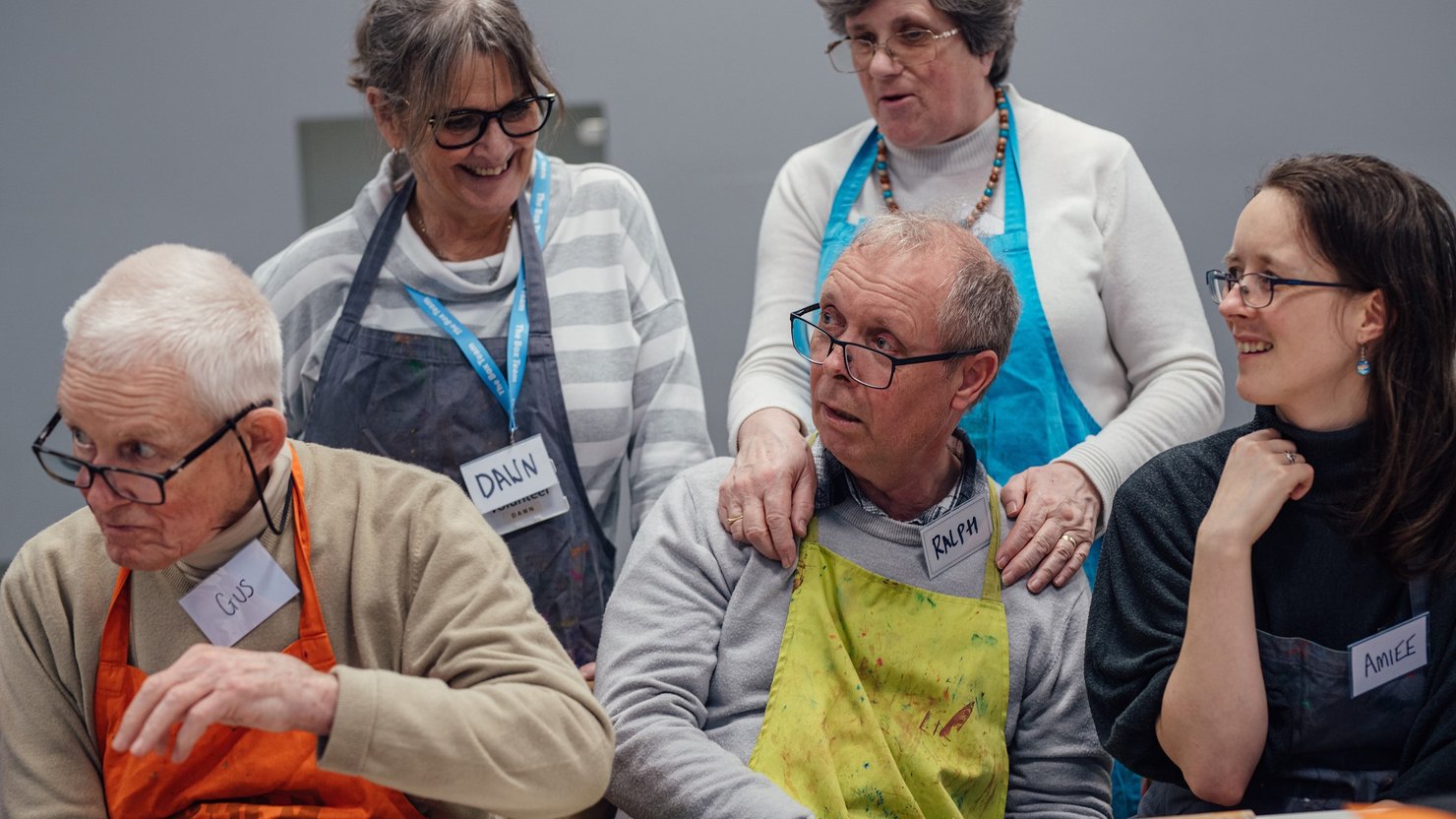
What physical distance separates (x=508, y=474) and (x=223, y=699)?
1.04 metres

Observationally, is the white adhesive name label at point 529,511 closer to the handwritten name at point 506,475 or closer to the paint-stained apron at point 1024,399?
the handwritten name at point 506,475

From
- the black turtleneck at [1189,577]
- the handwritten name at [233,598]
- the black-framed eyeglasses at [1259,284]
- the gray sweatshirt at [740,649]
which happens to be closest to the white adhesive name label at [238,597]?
the handwritten name at [233,598]

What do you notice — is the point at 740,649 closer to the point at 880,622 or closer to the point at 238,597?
the point at 880,622

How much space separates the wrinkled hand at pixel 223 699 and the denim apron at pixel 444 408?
95 cm

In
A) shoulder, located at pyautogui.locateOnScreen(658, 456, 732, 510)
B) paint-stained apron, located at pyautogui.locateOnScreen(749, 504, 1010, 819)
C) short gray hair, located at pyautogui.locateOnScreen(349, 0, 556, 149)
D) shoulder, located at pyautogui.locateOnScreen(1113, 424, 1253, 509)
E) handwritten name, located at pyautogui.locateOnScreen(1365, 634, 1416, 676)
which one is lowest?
paint-stained apron, located at pyautogui.locateOnScreen(749, 504, 1010, 819)

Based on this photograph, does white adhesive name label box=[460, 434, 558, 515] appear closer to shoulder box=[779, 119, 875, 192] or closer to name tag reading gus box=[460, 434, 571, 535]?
name tag reading gus box=[460, 434, 571, 535]

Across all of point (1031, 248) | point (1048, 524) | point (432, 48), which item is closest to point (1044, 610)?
point (1048, 524)

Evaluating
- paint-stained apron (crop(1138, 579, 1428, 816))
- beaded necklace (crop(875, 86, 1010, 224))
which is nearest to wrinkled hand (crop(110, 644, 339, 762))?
paint-stained apron (crop(1138, 579, 1428, 816))

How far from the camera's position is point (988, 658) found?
2125 mm

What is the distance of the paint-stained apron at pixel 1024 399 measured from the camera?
2533 millimetres

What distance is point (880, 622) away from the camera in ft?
7.04

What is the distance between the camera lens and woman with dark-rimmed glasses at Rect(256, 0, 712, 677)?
7.97ft

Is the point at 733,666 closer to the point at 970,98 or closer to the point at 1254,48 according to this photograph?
the point at 970,98

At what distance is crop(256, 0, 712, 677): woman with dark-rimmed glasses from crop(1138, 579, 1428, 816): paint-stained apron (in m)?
1.12
